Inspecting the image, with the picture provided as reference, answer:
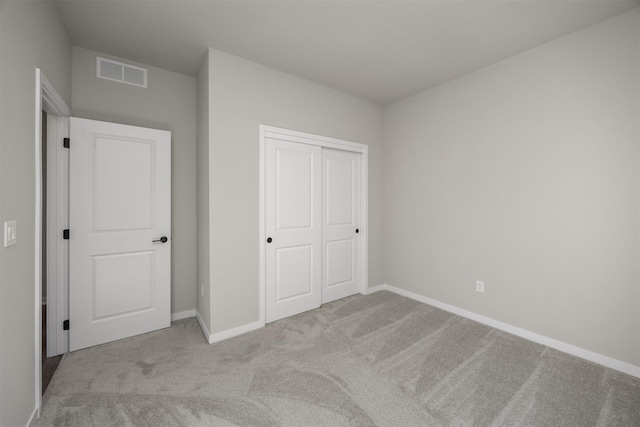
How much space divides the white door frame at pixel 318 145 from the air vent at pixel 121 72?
1.34 metres

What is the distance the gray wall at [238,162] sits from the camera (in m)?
2.52

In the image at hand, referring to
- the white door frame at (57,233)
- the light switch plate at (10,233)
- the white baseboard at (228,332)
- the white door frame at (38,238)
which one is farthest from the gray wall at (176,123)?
the light switch plate at (10,233)

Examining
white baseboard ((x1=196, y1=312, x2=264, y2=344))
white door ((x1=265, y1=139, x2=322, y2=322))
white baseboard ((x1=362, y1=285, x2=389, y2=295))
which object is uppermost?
→ white door ((x1=265, y1=139, x2=322, y2=322))

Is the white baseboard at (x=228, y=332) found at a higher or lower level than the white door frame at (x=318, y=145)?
lower

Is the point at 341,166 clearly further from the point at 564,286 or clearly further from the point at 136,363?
the point at 136,363

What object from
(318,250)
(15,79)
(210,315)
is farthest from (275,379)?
(15,79)

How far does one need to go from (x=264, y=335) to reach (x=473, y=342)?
6.55ft

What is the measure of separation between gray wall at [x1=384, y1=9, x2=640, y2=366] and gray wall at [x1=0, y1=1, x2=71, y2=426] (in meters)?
3.59

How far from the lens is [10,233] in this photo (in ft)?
4.35

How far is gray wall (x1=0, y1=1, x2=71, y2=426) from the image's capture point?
1.27 metres

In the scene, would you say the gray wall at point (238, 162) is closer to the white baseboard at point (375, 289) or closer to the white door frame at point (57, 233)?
the white door frame at point (57, 233)

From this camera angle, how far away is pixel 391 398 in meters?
1.76

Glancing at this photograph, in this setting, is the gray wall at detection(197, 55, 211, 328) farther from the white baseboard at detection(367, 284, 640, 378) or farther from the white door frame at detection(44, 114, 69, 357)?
the white baseboard at detection(367, 284, 640, 378)

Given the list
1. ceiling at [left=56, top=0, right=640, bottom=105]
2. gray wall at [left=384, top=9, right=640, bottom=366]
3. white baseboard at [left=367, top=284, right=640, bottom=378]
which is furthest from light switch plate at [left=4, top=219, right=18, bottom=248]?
white baseboard at [left=367, top=284, right=640, bottom=378]
